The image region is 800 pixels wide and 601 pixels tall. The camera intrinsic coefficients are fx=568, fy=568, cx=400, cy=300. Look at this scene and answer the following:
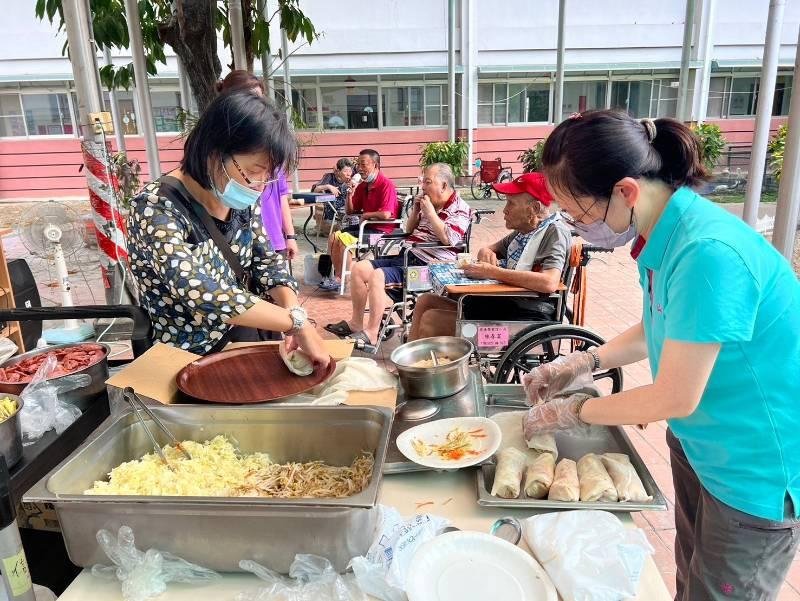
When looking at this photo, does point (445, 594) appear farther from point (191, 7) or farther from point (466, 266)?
point (191, 7)

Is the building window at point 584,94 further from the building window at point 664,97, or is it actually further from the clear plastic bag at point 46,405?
the clear plastic bag at point 46,405

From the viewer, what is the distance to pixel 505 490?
1241mm

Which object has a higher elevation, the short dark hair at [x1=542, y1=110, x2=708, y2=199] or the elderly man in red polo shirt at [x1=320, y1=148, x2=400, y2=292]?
the short dark hair at [x1=542, y1=110, x2=708, y2=199]

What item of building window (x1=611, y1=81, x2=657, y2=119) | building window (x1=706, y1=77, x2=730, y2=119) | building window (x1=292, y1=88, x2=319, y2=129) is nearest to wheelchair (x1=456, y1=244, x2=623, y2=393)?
building window (x1=292, y1=88, x2=319, y2=129)

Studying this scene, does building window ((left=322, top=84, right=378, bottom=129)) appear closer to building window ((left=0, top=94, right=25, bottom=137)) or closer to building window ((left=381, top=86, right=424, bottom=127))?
building window ((left=381, top=86, right=424, bottom=127))

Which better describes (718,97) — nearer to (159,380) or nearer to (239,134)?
(239,134)

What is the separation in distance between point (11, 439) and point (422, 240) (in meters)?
3.61

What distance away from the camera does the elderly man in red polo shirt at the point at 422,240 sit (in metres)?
4.43

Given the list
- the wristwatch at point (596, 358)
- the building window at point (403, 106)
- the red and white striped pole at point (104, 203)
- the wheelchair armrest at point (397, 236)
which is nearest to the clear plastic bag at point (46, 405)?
the wristwatch at point (596, 358)

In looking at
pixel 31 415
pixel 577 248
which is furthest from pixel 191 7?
pixel 31 415

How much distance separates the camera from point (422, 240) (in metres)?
4.57

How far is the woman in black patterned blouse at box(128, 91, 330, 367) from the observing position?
5.30ft

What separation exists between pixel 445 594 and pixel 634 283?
5815mm

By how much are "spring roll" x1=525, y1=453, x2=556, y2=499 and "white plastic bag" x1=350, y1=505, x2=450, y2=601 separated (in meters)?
0.22
